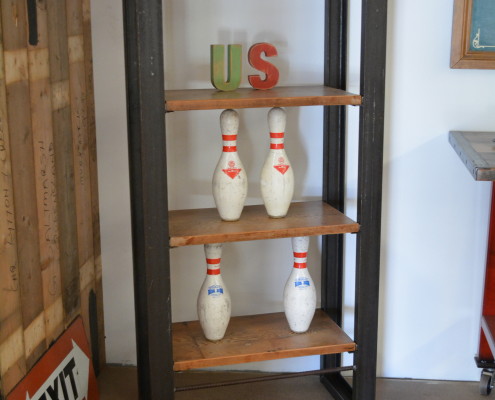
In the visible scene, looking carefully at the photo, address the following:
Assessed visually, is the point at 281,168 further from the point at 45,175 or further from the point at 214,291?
the point at 45,175

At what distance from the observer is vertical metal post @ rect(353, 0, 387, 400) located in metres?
2.25

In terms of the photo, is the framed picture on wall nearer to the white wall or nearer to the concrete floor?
the white wall

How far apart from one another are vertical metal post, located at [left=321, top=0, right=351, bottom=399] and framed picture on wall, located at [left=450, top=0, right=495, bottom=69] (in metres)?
0.38

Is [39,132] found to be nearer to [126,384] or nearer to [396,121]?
[126,384]

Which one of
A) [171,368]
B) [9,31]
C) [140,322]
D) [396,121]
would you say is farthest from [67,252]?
[396,121]

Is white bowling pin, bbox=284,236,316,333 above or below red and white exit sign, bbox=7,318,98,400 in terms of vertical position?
above

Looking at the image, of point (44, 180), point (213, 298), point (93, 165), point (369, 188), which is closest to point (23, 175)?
point (44, 180)

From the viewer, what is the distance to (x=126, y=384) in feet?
9.14

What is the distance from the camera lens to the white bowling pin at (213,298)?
2.41 m

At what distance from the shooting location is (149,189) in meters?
2.17

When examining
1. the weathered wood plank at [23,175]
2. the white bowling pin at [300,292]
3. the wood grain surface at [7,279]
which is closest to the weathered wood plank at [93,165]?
the weathered wood plank at [23,175]

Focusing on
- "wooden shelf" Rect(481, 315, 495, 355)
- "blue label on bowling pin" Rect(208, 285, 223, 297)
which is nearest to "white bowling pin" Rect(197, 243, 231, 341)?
"blue label on bowling pin" Rect(208, 285, 223, 297)

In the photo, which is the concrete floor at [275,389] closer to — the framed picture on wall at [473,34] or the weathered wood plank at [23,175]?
the weathered wood plank at [23,175]

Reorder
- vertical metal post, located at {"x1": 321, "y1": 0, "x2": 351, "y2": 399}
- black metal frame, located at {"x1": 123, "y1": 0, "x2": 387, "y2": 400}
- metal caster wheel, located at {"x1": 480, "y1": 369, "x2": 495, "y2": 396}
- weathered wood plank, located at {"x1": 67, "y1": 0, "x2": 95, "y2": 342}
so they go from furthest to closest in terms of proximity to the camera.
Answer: metal caster wheel, located at {"x1": 480, "y1": 369, "x2": 495, "y2": 396} → vertical metal post, located at {"x1": 321, "y1": 0, "x2": 351, "y2": 399} → weathered wood plank, located at {"x1": 67, "y1": 0, "x2": 95, "y2": 342} → black metal frame, located at {"x1": 123, "y1": 0, "x2": 387, "y2": 400}
